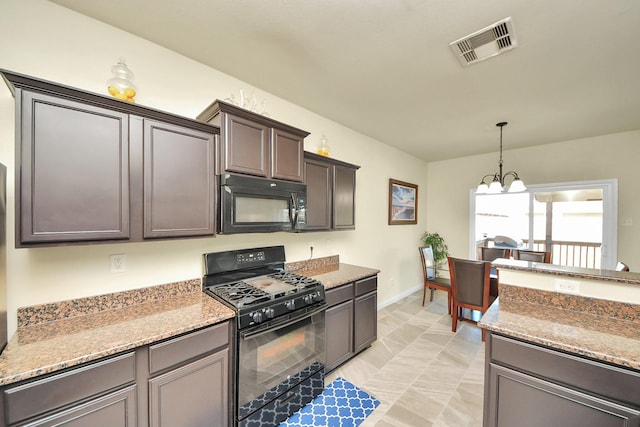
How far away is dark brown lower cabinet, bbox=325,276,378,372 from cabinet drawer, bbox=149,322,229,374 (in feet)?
3.28

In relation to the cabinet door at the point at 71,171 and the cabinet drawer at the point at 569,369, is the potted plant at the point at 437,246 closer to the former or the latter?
the cabinet drawer at the point at 569,369

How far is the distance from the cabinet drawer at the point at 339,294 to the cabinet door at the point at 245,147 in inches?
47.9

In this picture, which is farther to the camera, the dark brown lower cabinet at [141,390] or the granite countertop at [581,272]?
the granite countertop at [581,272]

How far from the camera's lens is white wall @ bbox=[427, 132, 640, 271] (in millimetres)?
3492

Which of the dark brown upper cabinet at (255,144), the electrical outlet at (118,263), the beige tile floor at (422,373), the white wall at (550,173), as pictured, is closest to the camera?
the electrical outlet at (118,263)

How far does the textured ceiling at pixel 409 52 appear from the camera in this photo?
59.2 inches

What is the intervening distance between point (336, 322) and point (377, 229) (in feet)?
6.48

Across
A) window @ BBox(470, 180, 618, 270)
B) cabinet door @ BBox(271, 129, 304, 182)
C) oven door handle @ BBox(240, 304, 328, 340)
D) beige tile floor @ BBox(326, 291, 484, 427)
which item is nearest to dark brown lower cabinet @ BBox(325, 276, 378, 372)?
beige tile floor @ BBox(326, 291, 484, 427)

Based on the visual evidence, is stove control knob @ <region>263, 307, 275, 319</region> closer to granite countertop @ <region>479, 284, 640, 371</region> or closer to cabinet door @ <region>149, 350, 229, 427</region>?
cabinet door @ <region>149, 350, 229, 427</region>

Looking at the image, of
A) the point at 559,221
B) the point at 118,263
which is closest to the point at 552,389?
the point at 118,263

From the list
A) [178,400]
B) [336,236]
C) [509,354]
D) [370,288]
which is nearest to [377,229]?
[336,236]

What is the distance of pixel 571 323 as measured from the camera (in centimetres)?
141

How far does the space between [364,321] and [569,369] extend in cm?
171

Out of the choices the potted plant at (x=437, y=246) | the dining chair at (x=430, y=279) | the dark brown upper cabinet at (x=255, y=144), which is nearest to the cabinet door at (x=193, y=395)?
the dark brown upper cabinet at (x=255, y=144)
